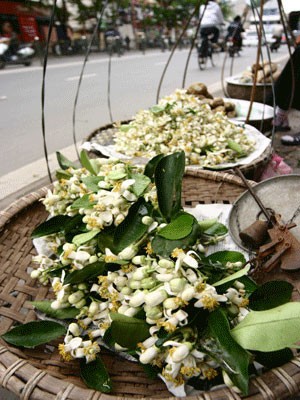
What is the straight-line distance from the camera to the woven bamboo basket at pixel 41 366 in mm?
637

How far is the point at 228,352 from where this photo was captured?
2.13 feet

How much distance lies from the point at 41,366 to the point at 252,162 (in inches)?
46.2

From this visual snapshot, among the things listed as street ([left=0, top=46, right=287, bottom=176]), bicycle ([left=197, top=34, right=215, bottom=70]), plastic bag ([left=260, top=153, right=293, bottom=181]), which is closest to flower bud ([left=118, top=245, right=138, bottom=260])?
plastic bag ([left=260, top=153, right=293, bottom=181])

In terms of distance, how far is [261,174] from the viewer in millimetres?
1751

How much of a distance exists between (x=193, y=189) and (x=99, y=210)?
587 mm

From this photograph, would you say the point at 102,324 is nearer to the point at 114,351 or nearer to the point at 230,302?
the point at 114,351

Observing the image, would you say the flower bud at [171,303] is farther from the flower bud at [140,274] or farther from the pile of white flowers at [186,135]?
the pile of white flowers at [186,135]

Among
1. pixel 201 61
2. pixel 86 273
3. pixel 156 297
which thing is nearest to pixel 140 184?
pixel 86 273

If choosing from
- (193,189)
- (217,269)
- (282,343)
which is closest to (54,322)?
(217,269)

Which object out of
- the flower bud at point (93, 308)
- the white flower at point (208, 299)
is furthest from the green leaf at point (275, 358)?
the flower bud at point (93, 308)

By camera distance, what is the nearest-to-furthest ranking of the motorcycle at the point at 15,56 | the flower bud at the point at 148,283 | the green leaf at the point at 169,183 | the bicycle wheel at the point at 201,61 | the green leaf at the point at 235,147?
1. the flower bud at the point at 148,283
2. the green leaf at the point at 169,183
3. the green leaf at the point at 235,147
4. the bicycle wheel at the point at 201,61
5. the motorcycle at the point at 15,56

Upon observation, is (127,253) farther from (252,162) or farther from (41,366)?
(252,162)

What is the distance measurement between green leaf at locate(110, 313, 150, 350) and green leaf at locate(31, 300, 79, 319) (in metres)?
0.17

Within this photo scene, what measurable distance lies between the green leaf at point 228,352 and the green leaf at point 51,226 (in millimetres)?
534
